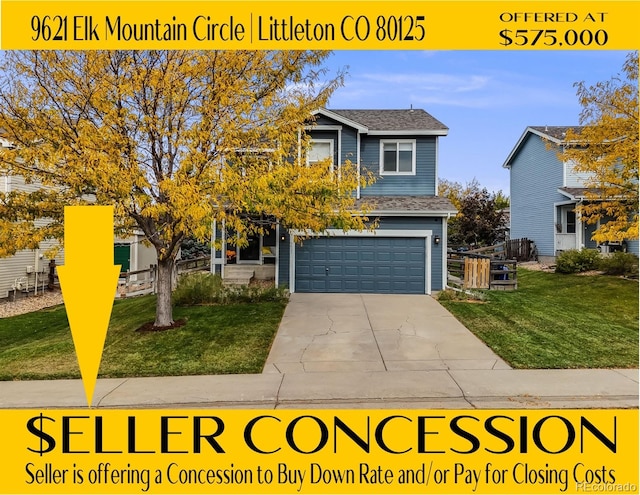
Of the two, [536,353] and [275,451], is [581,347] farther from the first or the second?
[275,451]

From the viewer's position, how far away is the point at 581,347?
7559 mm

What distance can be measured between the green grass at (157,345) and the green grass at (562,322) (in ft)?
16.4

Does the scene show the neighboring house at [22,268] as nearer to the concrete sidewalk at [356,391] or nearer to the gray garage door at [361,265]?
the gray garage door at [361,265]

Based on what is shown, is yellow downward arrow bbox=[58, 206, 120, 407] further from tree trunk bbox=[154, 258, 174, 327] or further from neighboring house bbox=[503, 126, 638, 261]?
neighboring house bbox=[503, 126, 638, 261]

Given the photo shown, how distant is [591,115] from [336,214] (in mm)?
7972

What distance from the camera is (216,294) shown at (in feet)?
39.3

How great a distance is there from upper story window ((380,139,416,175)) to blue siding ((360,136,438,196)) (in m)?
0.15

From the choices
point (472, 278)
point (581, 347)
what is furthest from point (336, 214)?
point (472, 278)

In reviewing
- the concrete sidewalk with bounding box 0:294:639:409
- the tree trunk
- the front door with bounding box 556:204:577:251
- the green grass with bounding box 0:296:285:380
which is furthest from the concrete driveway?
the front door with bounding box 556:204:577:251

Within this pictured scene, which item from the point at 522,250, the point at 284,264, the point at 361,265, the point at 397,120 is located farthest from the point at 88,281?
the point at 522,250

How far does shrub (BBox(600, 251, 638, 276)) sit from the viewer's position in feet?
50.7

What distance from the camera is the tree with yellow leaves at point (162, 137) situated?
23.4 ft

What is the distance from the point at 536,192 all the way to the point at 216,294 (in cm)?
2155

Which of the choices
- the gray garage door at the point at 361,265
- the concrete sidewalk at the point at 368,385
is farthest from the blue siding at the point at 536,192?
the concrete sidewalk at the point at 368,385
